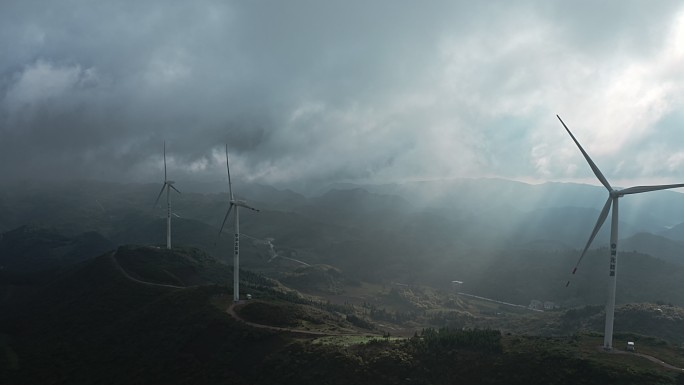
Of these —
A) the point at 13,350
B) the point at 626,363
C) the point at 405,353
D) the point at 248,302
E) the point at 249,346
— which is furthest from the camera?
the point at 13,350

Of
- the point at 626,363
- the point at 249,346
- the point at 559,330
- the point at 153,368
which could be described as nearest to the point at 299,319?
the point at 249,346

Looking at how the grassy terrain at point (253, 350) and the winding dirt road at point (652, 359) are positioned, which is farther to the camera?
the grassy terrain at point (253, 350)

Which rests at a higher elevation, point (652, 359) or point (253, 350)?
point (652, 359)

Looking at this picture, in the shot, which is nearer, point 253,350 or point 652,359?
point 652,359

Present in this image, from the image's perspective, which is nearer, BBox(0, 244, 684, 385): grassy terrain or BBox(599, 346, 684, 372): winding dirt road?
BBox(599, 346, 684, 372): winding dirt road

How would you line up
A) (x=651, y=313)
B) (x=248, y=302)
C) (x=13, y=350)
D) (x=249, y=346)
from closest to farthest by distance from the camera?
(x=249, y=346)
(x=248, y=302)
(x=13, y=350)
(x=651, y=313)

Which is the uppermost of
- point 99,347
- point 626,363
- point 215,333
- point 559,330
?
point 626,363

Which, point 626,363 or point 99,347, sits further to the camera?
point 99,347

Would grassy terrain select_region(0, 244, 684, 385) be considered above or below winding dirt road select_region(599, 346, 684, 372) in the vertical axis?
below

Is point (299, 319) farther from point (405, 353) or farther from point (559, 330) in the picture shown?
point (559, 330)

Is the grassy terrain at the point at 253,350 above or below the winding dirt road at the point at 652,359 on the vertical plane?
below

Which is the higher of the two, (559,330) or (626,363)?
(626,363)
